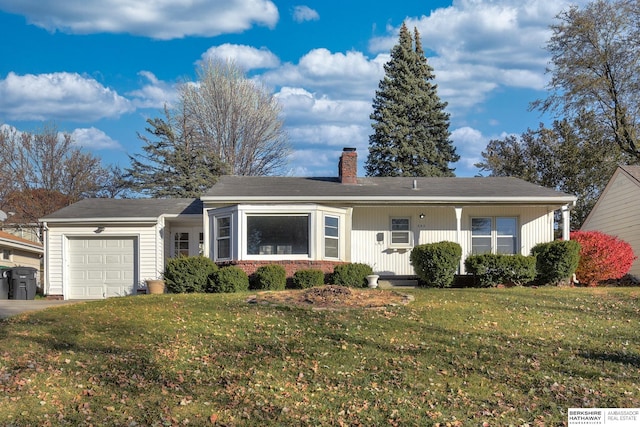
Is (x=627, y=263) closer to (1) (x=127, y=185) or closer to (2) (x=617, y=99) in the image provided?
(2) (x=617, y=99)

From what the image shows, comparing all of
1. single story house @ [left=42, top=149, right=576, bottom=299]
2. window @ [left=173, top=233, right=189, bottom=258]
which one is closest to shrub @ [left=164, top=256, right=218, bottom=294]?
single story house @ [left=42, top=149, right=576, bottom=299]

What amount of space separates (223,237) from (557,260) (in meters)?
9.30

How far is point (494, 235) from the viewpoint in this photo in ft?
68.3

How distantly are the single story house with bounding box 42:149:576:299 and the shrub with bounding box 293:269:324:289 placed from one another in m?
1.55

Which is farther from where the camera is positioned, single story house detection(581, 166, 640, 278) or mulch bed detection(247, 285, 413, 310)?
single story house detection(581, 166, 640, 278)

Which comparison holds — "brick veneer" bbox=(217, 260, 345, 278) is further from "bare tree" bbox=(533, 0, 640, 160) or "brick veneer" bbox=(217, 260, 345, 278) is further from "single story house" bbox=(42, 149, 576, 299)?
"bare tree" bbox=(533, 0, 640, 160)

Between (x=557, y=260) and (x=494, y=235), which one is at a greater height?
(x=494, y=235)

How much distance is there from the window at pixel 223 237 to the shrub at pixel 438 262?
5.37m

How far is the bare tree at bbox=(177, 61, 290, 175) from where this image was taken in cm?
3734

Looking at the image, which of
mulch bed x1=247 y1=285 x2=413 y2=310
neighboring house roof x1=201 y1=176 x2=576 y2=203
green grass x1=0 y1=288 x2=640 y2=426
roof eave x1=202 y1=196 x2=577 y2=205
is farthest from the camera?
roof eave x1=202 y1=196 x2=577 y2=205

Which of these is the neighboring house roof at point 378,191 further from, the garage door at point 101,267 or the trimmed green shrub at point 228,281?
the garage door at point 101,267

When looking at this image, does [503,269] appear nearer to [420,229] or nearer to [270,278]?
[420,229]

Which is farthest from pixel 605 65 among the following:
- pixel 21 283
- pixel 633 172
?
pixel 21 283

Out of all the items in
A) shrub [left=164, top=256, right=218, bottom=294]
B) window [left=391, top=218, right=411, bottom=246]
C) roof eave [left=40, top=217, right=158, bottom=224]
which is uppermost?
roof eave [left=40, top=217, right=158, bottom=224]
